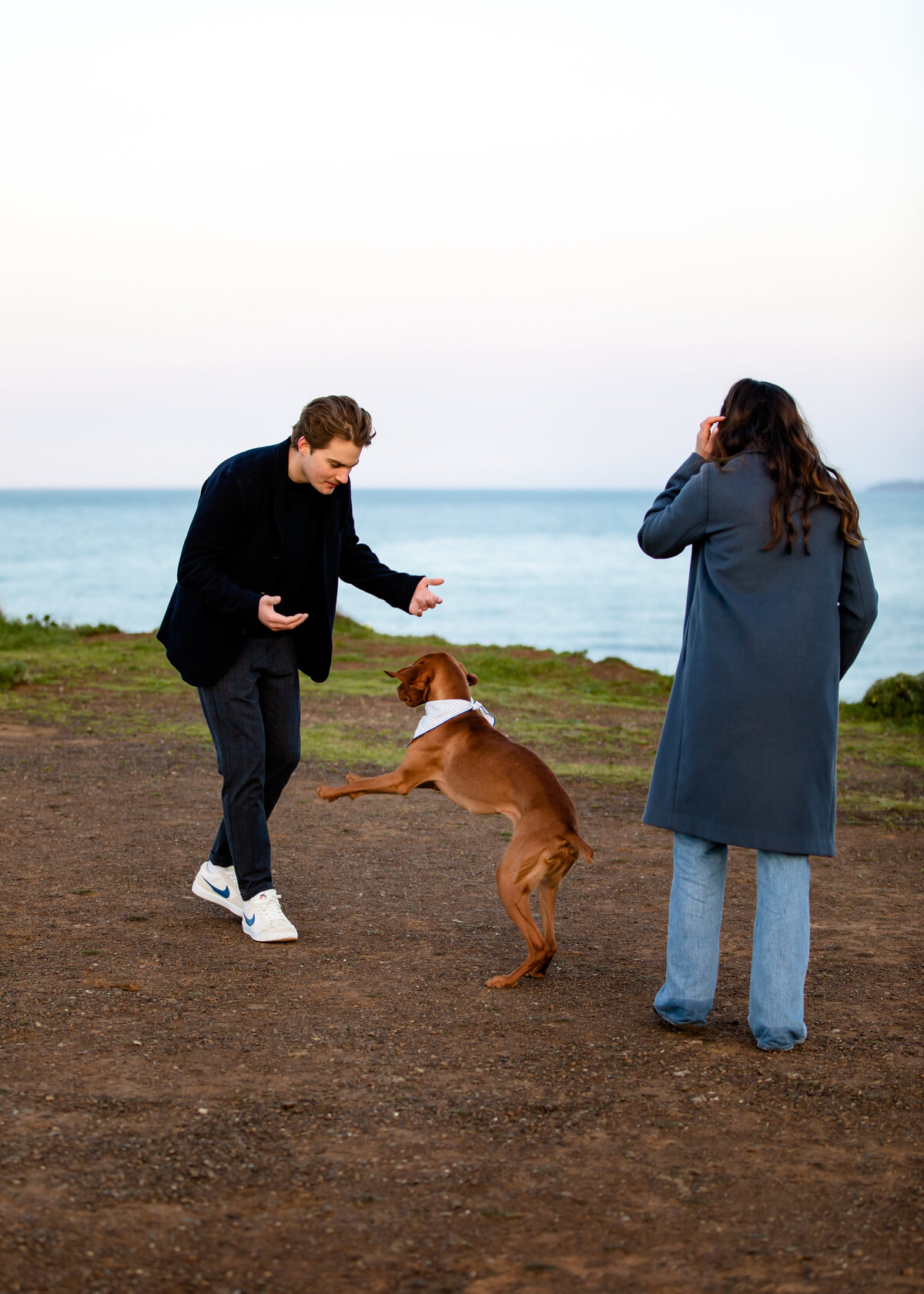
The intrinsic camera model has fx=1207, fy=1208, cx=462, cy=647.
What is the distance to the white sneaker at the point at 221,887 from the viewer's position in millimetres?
5594

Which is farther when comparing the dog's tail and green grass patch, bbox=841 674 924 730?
green grass patch, bbox=841 674 924 730

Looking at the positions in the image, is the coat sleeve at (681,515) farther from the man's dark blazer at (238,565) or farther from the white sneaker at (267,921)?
the white sneaker at (267,921)

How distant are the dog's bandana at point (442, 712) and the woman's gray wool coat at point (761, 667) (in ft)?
4.21

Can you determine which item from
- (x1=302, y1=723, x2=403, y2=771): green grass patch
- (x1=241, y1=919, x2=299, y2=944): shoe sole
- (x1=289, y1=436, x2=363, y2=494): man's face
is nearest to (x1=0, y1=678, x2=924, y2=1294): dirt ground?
(x1=241, y1=919, x2=299, y2=944): shoe sole

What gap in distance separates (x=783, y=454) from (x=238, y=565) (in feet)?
7.78

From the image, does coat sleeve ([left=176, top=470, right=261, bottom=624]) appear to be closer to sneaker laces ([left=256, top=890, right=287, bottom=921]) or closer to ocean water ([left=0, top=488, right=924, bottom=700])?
sneaker laces ([left=256, top=890, right=287, bottom=921])

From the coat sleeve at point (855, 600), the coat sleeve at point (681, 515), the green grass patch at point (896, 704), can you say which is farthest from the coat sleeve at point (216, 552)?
the green grass patch at point (896, 704)

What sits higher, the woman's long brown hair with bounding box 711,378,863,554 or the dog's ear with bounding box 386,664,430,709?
the woman's long brown hair with bounding box 711,378,863,554

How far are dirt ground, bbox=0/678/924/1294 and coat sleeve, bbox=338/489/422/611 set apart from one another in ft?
5.15

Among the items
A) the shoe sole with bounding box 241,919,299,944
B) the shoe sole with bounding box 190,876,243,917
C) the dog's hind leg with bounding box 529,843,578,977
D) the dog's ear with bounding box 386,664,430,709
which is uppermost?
the dog's ear with bounding box 386,664,430,709

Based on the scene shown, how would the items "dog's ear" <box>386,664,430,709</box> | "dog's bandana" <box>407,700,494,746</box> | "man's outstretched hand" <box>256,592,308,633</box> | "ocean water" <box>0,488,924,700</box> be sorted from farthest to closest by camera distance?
"ocean water" <box>0,488,924,700</box>
"dog's ear" <box>386,664,430,709</box>
"dog's bandana" <box>407,700,494,746</box>
"man's outstretched hand" <box>256,592,308,633</box>

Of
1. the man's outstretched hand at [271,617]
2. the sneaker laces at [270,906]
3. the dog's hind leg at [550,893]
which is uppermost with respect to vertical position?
the man's outstretched hand at [271,617]

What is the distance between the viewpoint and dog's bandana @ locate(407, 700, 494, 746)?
527 cm

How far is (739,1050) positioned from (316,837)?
3.66 metres
